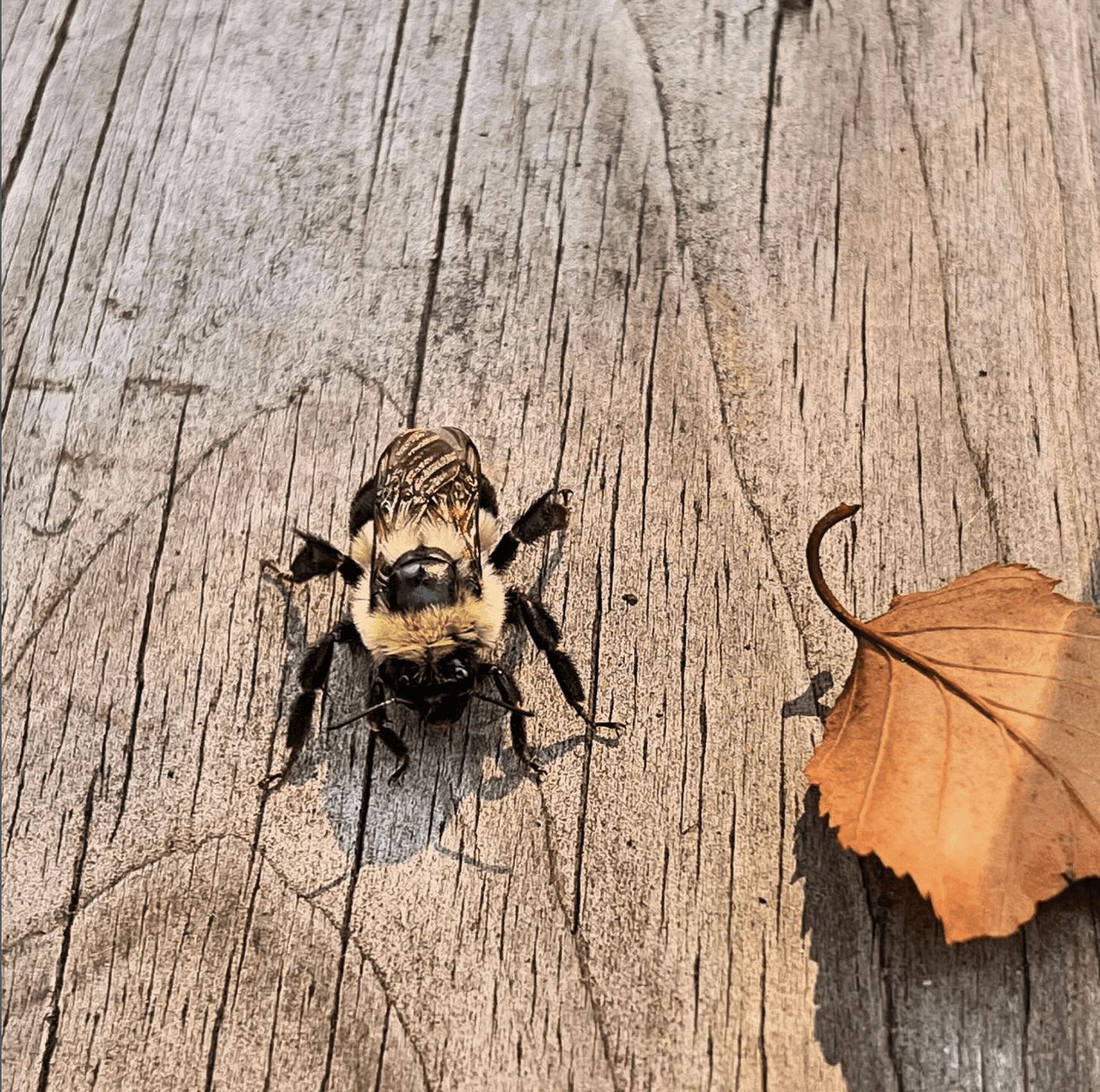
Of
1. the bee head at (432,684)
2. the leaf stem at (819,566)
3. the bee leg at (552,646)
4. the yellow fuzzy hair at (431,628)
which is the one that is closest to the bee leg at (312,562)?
the yellow fuzzy hair at (431,628)

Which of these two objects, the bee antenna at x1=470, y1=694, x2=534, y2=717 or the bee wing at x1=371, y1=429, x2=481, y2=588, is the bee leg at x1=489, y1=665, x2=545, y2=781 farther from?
the bee wing at x1=371, y1=429, x2=481, y2=588

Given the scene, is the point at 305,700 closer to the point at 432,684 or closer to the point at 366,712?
the point at 366,712

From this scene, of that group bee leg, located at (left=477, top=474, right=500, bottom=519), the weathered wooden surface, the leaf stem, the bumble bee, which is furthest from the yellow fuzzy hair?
the leaf stem

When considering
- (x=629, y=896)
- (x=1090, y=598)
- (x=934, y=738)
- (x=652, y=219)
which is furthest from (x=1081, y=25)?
(x=629, y=896)

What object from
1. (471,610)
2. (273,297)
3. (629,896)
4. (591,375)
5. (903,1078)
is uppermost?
(273,297)

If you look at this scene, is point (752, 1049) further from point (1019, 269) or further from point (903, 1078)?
point (1019, 269)
